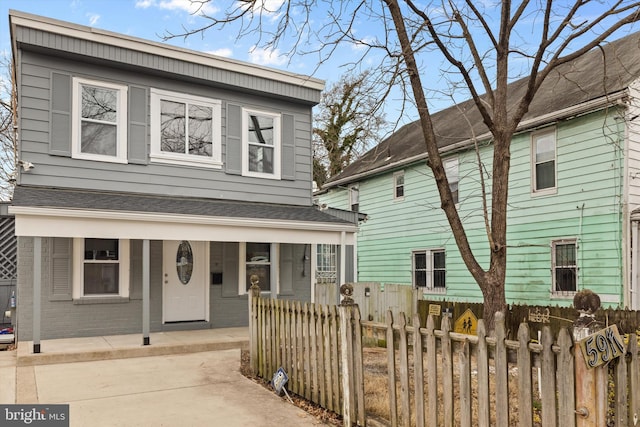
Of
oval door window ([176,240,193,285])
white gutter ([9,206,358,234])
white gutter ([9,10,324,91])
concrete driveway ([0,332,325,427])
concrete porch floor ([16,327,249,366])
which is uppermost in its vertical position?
white gutter ([9,10,324,91])

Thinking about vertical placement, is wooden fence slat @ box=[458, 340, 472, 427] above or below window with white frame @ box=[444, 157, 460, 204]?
below

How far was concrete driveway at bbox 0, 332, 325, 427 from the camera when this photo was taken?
5195 millimetres

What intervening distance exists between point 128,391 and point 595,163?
10.2m

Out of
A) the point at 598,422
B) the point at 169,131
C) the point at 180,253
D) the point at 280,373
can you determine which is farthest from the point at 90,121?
the point at 598,422

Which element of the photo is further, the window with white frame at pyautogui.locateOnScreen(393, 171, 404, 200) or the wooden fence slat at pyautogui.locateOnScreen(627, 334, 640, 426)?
the window with white frame at pyautogui.locateOnScreen(393, 171, 404, 200)

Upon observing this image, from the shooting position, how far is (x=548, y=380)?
3242mm

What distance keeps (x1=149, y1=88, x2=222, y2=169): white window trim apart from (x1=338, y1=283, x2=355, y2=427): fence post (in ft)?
22.7

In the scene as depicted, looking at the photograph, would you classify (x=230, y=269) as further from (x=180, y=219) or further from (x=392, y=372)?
A: (x=392, y=372)

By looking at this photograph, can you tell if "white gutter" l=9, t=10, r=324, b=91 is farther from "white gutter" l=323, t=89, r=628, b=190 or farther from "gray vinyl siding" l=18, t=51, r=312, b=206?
"white gutter" l=323, t=89, r=628, b=190

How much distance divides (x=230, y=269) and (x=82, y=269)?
3040mm

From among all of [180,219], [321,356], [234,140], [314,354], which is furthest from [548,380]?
[234,140]

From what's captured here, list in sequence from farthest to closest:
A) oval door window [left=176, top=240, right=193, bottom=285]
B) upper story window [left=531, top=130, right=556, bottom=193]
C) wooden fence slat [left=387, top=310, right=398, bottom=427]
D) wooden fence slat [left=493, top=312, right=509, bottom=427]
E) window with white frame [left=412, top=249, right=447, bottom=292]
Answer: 1. window with white frame [left=412, top=249, right=447, bottom=292]
2. upper story window [left=531, top=130, right=556, bottom=193]
3. oval door window [left=176, top=240, right=193, bottom=285]
4. wooden fence slat [left=387, top=310, right=398, bottom=427]
5. wooden fence slat [left=493, top=312, right=509, bottom=427]

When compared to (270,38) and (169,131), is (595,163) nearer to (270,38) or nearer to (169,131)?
(270,38)

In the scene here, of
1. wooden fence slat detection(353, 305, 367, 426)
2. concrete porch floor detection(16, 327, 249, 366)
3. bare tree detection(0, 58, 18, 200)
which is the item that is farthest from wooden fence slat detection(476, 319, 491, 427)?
bare tree detection(0, 58, 18, 200)
